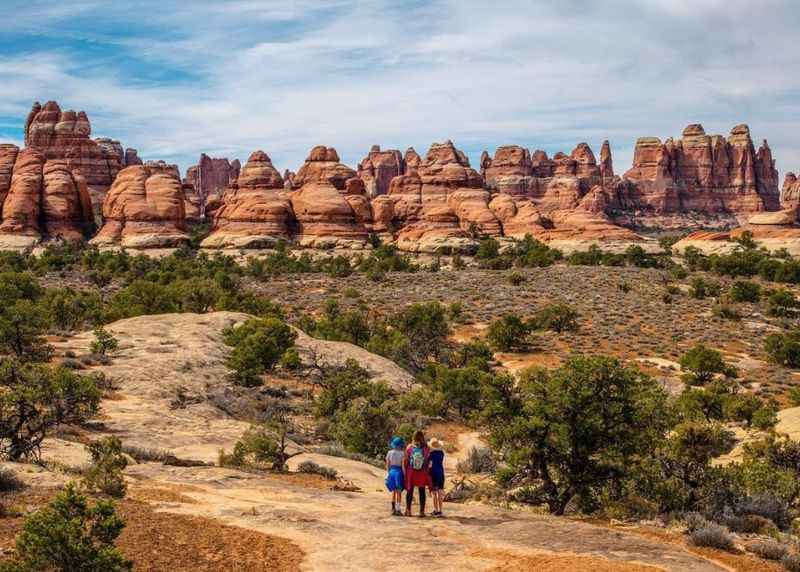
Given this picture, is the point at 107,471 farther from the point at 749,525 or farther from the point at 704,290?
the point at 704,290

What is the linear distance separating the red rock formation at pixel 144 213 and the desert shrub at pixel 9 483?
71.5 meters

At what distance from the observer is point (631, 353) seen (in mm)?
35875

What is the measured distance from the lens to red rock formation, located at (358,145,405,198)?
15295 cm

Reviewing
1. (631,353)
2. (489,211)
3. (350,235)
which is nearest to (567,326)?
(631,353)

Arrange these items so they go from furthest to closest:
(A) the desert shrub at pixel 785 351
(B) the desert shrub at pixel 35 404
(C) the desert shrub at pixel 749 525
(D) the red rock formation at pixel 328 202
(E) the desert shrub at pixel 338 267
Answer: (D) the red rock formation at pixel 328 202
(E) the desert shrub at pixel 338 267
(A) the desert shrub at pixel 785 351
(B) the desert shrub at pixel 35 404
(C) the desert shrub at pixel 749 525

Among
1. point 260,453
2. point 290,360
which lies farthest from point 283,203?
point 260,453

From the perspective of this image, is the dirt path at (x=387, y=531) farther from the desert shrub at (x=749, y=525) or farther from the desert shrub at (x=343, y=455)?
the desert shrub at (x=343, y=455)

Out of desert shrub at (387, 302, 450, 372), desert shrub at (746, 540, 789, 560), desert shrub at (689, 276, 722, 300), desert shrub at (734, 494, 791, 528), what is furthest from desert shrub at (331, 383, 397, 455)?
desert shrub at (689, 276, 722, 300)

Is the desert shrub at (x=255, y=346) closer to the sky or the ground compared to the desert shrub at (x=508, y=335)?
closer to the sky

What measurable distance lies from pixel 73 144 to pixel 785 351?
93.3 metres

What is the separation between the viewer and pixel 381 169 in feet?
505

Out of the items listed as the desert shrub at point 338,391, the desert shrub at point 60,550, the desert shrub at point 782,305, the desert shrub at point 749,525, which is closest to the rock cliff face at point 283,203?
the desert shrub at point 782,305

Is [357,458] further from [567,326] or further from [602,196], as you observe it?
[602,196]

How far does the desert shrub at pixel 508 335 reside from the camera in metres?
36.6
